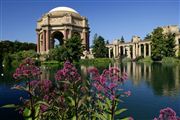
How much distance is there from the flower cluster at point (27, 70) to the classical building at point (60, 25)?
72.8 m

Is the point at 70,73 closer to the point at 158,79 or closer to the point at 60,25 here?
the point at 158,79

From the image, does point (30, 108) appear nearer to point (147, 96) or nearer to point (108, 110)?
point (108, 110)

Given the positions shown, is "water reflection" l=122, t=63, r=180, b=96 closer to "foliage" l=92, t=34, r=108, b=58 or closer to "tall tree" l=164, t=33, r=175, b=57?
"tall tree" l=164, t=33, r=175, b=57

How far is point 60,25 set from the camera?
79438mm

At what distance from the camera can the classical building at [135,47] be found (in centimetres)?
8500

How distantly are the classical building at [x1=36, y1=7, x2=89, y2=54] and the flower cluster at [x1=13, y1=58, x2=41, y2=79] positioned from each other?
239ft

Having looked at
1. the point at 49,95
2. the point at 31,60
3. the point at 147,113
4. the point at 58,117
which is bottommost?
the point at 147,113

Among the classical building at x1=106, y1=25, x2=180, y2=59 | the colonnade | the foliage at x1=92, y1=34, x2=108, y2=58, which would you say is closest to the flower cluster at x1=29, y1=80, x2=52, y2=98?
the foliage at x1=92, y1=34, x2=108, y2=58

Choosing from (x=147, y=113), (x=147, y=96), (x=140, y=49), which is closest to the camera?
(x=147, y=113)

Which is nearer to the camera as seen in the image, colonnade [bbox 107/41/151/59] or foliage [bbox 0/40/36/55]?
foliage [bbox 0/40/36/55]

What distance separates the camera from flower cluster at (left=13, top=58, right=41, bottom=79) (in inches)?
183

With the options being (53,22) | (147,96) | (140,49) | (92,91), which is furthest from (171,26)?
(92,91)

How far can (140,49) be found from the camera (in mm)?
91875

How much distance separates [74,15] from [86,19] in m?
4.13
